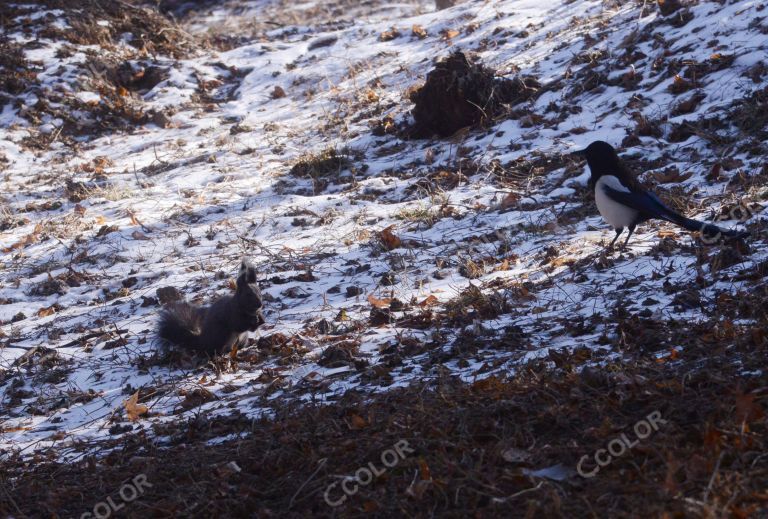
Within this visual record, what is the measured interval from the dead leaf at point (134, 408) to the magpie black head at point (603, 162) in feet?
13.5

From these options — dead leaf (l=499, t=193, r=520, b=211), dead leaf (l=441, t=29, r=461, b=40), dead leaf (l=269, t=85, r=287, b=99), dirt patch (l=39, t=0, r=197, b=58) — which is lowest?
dead leaf (l=499, t=193, r=520, b=211)

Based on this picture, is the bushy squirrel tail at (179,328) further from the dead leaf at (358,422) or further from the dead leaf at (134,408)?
the dead leaf at (358,422)

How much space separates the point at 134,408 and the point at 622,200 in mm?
3941

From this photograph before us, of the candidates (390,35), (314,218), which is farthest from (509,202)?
(390,35)

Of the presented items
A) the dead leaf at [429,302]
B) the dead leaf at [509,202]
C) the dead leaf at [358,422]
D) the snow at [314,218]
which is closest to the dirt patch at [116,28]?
the snow at [314,218]

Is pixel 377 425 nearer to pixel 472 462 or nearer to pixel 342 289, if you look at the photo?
pixel 472 462

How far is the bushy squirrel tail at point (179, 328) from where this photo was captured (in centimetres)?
537

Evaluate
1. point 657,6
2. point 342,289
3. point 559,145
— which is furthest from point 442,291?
point 657,6

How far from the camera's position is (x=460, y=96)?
31.6ft

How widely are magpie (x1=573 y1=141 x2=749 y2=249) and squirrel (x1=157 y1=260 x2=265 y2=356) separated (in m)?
2.83

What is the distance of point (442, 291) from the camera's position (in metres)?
5.85

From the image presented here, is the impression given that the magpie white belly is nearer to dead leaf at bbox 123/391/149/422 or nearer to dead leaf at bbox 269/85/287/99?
dead leaf at bbox 123/391/149/422

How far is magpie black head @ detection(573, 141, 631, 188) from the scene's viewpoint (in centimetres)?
632

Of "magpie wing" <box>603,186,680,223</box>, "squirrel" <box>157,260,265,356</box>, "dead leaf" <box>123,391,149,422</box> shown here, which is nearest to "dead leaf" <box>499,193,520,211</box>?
"magpie wing" <box>603,186,680,223</box>
